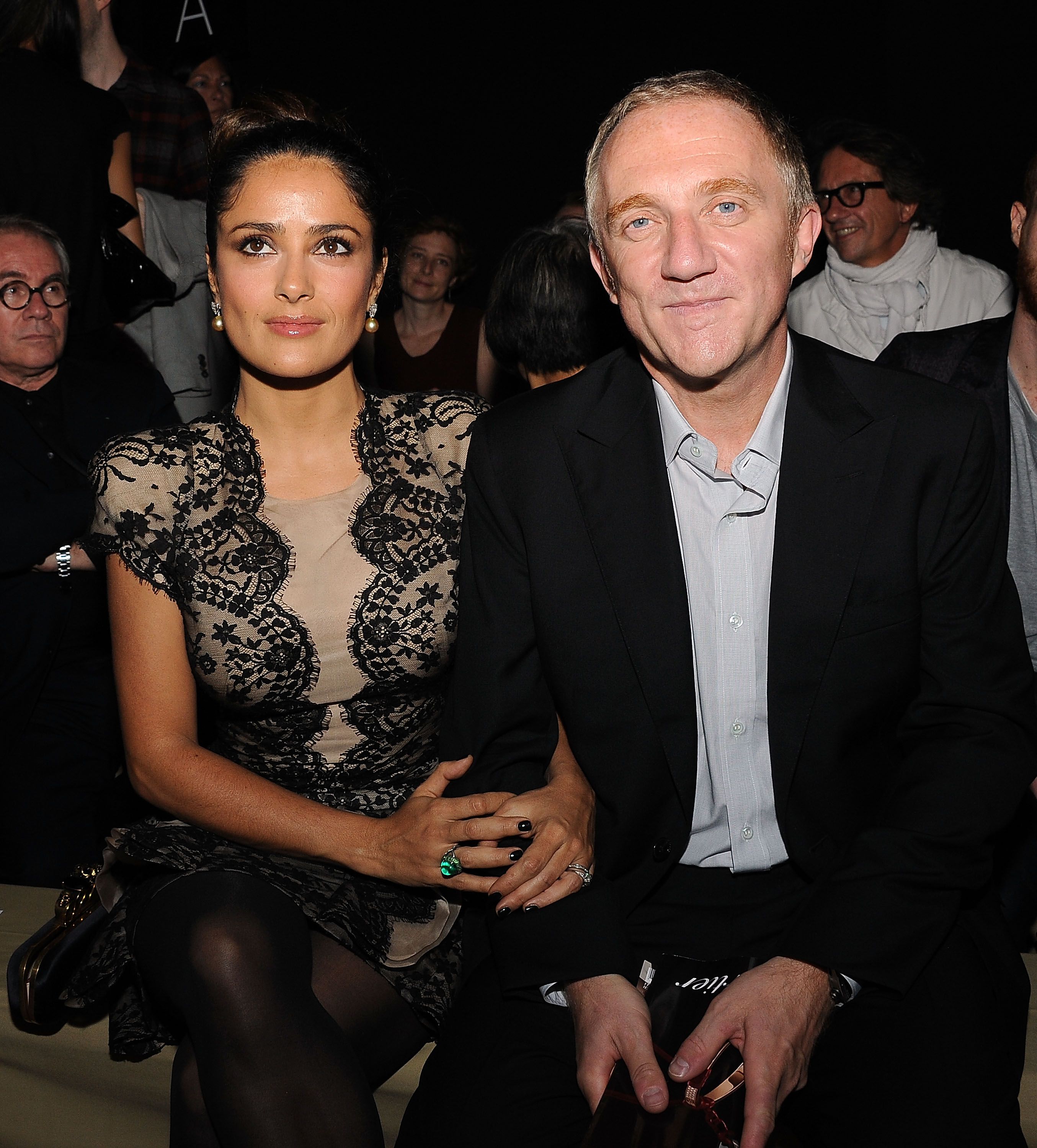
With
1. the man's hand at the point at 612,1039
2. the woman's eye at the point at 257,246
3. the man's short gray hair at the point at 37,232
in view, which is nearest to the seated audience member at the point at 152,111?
the man's short gray hair at the point at 37,232

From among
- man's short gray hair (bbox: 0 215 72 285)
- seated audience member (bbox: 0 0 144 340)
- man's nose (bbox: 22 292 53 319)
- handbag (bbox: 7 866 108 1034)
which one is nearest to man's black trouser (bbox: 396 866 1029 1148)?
handbag (bbox: 7 866 108 1034)

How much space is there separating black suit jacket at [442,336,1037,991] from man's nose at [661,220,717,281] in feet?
0.83

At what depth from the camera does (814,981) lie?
1490mm

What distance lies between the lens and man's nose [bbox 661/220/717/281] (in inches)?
59.9

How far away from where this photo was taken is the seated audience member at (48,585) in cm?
259

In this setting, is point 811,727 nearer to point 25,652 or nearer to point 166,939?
point 166,939

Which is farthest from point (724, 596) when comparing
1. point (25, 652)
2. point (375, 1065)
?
point (25, 652)

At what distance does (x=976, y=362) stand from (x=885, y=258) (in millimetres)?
2170

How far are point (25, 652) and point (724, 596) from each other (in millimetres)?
1854

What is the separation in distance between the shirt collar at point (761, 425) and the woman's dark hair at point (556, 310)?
683 millimetres

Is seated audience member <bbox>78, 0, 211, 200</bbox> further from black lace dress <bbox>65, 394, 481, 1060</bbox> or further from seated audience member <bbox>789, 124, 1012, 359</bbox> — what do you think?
seated audience member <bbox>789, 124, 1012, 359</bbox>

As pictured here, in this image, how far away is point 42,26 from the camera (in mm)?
3250

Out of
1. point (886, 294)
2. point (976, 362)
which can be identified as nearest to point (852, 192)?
point (886, 294)

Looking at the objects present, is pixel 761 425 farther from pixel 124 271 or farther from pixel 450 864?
pixel 124 271
